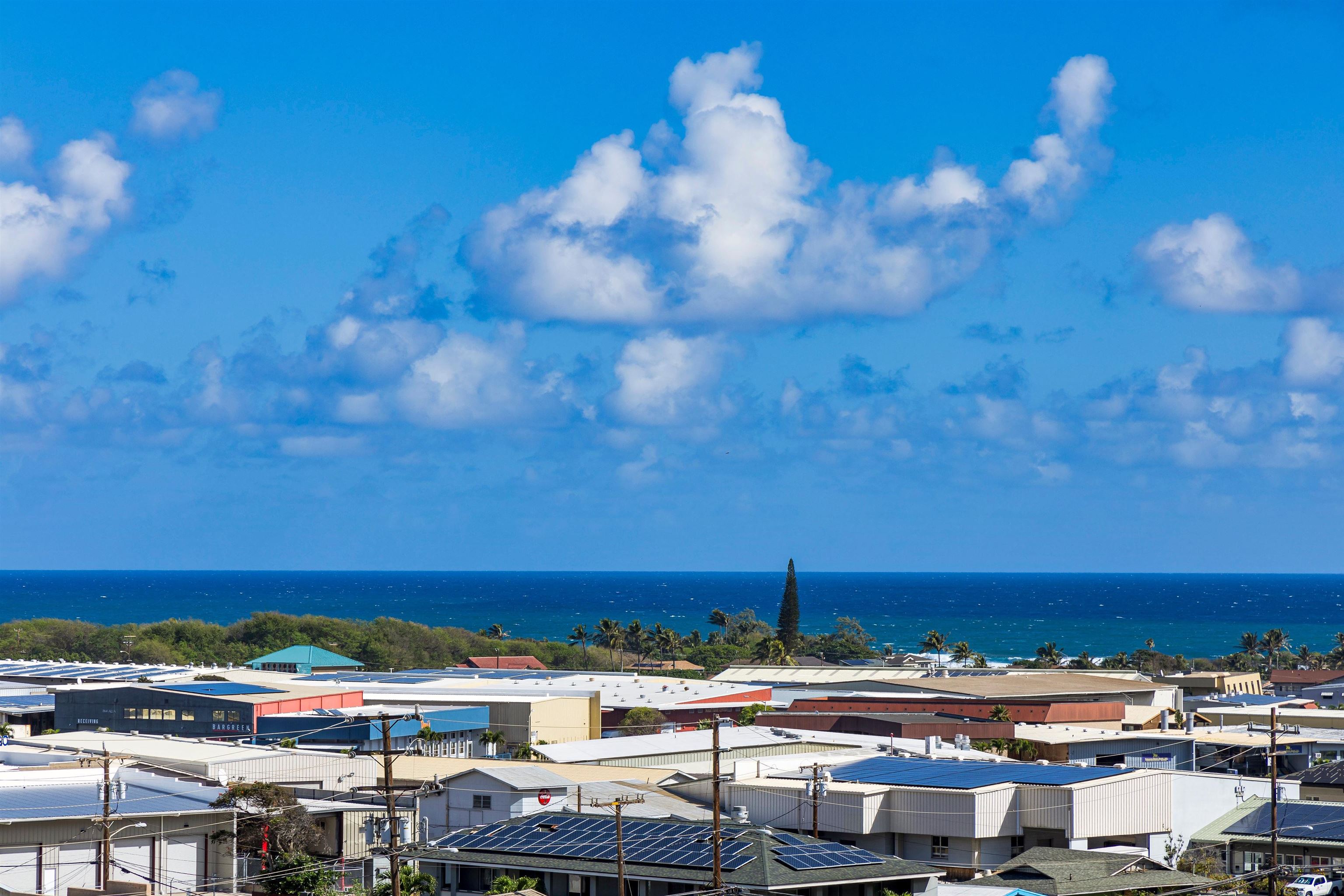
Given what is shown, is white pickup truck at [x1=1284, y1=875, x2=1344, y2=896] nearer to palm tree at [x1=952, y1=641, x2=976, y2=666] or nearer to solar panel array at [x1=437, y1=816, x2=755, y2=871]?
solar panel array at [x1=437, y1=816, x2=755, y2=871]

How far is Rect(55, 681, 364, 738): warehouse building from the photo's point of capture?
89.8 meters

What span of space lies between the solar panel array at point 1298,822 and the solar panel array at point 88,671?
76.6 meters

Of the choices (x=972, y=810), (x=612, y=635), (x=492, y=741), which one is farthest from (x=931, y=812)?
(x=612, y=635)

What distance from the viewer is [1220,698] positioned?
13075 centimetres

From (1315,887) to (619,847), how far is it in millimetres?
25913

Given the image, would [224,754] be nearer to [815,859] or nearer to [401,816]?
[401,816]

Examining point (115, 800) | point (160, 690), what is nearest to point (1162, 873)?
point (115, 800)

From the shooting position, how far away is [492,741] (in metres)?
94.8

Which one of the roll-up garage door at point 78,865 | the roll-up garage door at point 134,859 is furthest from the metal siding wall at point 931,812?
the roll-up garage door at point 78,865

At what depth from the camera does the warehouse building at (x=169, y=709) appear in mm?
89750

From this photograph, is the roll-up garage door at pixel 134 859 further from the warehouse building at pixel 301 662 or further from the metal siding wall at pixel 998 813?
the warehouse building at pixel 301 662

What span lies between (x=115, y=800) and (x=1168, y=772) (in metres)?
42.0

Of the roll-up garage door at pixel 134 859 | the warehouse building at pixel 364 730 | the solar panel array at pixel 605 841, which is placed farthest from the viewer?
the warehouse building at pixel 364 730

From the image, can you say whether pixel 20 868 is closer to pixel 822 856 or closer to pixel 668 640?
pixel 822 856
